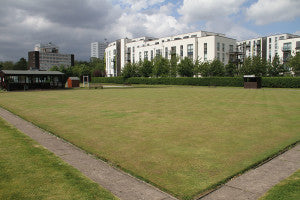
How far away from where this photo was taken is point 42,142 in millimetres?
7305

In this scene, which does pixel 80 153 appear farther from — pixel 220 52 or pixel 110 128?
pixel 220 52

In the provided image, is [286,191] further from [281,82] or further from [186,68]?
[186,68]

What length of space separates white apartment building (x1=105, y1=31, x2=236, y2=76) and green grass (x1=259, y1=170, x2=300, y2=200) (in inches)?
2589

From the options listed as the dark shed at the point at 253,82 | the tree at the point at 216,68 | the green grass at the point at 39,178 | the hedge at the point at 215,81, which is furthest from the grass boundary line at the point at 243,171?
the tree at the point at 216,68

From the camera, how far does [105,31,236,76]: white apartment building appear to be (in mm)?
72312

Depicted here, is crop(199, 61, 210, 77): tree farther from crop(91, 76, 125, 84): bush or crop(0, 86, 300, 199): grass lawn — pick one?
crop(0, 86, 300, 199): grass lawn

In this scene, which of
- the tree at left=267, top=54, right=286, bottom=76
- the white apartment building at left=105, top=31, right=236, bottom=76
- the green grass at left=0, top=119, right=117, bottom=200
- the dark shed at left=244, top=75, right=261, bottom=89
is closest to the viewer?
the green grass at left=0, top=119, right=117, bottom=200

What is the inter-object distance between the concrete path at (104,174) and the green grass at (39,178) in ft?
0.60

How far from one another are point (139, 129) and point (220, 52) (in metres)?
68.3

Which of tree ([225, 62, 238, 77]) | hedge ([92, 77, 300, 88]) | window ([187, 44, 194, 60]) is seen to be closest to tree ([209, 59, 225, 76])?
tree ([225, 62, 238, 77])

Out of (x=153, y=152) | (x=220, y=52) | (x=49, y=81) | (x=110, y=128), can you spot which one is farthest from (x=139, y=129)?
(x=220, y=52)

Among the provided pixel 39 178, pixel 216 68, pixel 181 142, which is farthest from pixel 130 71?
pixel 39 178

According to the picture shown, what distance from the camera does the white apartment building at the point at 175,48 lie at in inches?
2847

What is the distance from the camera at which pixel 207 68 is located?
61.4 meters
